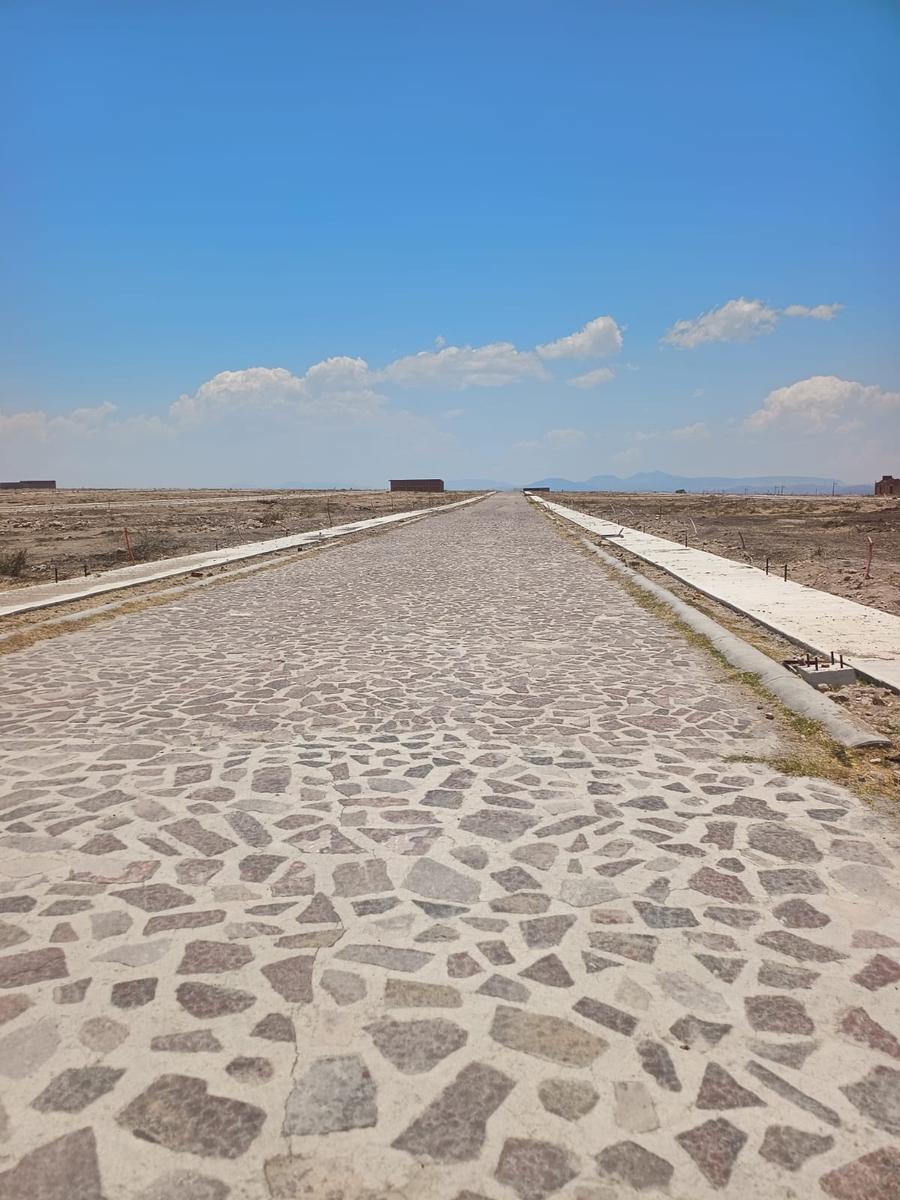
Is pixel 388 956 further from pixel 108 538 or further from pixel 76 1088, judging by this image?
pixel 108 538

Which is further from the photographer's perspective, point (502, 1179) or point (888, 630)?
point (888, 630)

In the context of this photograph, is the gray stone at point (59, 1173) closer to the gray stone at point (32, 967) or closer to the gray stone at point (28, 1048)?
the gray stone at point (28, 1048)

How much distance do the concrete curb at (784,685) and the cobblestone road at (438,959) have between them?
52cm

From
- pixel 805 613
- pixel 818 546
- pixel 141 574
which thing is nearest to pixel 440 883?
pixel 805 613

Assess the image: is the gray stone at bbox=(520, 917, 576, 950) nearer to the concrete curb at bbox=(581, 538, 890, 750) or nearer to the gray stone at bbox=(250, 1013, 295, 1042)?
the gray stone at bbox=(250, 1013, 295, 1042)

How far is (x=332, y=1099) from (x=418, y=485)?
139768mm

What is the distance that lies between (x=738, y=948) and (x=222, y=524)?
37552 millimetres

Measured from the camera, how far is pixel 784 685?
277 inches

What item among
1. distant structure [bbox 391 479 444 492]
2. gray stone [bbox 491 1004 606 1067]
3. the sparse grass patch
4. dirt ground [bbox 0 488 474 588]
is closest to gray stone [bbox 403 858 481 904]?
gray stone [bbox 491 1004 606 1067]

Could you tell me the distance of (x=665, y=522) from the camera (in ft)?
130

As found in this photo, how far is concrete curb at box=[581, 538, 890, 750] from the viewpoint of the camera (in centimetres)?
568

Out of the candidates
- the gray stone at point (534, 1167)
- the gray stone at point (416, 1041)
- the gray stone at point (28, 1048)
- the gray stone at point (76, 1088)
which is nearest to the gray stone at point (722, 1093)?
the gray stone at point (534, 1167)

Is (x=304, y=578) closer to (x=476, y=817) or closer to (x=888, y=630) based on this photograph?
(x=888, y=630)

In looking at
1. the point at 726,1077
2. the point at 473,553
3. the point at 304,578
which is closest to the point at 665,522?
the point at 473,553
